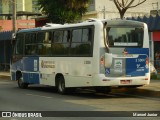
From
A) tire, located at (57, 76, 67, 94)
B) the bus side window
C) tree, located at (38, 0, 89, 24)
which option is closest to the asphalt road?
tire, located at (57, 76, 67, 94)

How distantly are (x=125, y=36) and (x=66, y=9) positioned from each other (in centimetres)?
2049

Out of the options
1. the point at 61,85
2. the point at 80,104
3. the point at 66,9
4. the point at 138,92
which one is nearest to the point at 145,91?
the point at 138,92

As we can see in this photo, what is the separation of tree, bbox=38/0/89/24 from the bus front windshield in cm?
1880

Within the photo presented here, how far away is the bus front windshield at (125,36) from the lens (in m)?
18.0

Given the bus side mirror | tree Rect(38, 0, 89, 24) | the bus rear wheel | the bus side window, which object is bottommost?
the bus rear wheel

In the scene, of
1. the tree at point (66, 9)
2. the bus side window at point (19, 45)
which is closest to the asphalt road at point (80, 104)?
the bus side window at point (19, 45)

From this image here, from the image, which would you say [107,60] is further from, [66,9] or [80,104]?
[66,9]

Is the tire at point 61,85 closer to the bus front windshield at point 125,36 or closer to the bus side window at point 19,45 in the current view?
the bus front windshield at point 125,36

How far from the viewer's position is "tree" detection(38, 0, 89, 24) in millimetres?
37312

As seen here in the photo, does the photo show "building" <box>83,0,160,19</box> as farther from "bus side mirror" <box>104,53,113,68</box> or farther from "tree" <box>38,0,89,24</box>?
"bus side mirror" <box>104,53,113,68</box>

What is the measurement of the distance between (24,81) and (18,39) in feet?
7.39

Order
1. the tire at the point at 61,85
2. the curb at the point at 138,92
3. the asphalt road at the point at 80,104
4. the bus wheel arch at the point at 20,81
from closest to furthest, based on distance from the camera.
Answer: the asphalt road at the point at 80,104 → the curb at the point at 138,92 → the tire at the point at 61,85 → the bus wheel arch at the point at 20,81

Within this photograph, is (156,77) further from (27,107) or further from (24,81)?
(27,107)

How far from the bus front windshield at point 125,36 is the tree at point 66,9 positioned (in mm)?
18796
